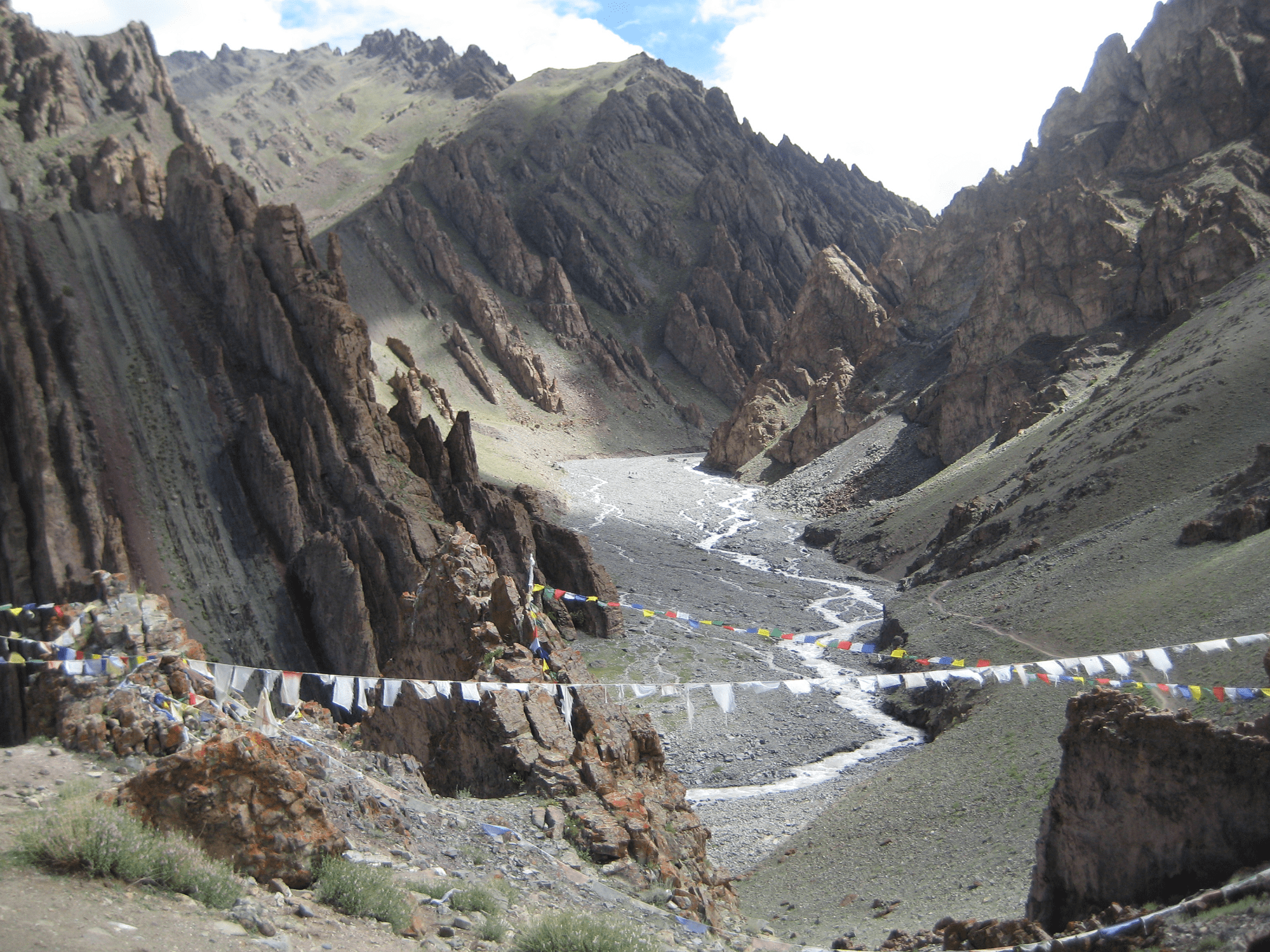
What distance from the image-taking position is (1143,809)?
11.7 m

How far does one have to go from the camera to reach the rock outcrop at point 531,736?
12.8 m

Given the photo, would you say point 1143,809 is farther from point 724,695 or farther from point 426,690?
point 426,690

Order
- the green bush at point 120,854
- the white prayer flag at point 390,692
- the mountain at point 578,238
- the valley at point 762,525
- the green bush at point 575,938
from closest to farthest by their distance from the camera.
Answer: the green bush at point 120,854
the green bush at point 575,938
the valley at point 762,525
the white prayer flag at point 390,692
the mountain at point 578,238

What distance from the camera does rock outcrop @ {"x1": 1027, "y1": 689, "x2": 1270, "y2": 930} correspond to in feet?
35.6

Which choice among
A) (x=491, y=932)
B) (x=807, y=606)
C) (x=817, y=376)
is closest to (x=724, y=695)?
(x=491, y=932)

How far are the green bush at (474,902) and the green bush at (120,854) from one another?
88.6 inches

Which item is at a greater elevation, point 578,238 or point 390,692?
point 578,238

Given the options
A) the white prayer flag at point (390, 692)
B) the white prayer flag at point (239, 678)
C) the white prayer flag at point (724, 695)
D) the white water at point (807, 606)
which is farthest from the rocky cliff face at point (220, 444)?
the white prayer flag at point (724, 695)

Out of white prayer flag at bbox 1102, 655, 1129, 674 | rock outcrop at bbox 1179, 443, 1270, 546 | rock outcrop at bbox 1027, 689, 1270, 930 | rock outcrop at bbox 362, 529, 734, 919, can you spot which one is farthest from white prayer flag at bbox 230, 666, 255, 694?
rock outcrop at bbox 1179, 443, 1270, 546

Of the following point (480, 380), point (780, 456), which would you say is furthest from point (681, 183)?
point (780, 456)

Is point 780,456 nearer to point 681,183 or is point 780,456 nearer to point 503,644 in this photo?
point 503,644

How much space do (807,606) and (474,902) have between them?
1489 inches

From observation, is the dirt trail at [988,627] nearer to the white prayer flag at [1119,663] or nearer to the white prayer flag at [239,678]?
the white prayer flag at [1119,663]

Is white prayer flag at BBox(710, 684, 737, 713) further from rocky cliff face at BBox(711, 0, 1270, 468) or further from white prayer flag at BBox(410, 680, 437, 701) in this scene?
rocky cliff face at BBox(711, 0, 1270, 468)
